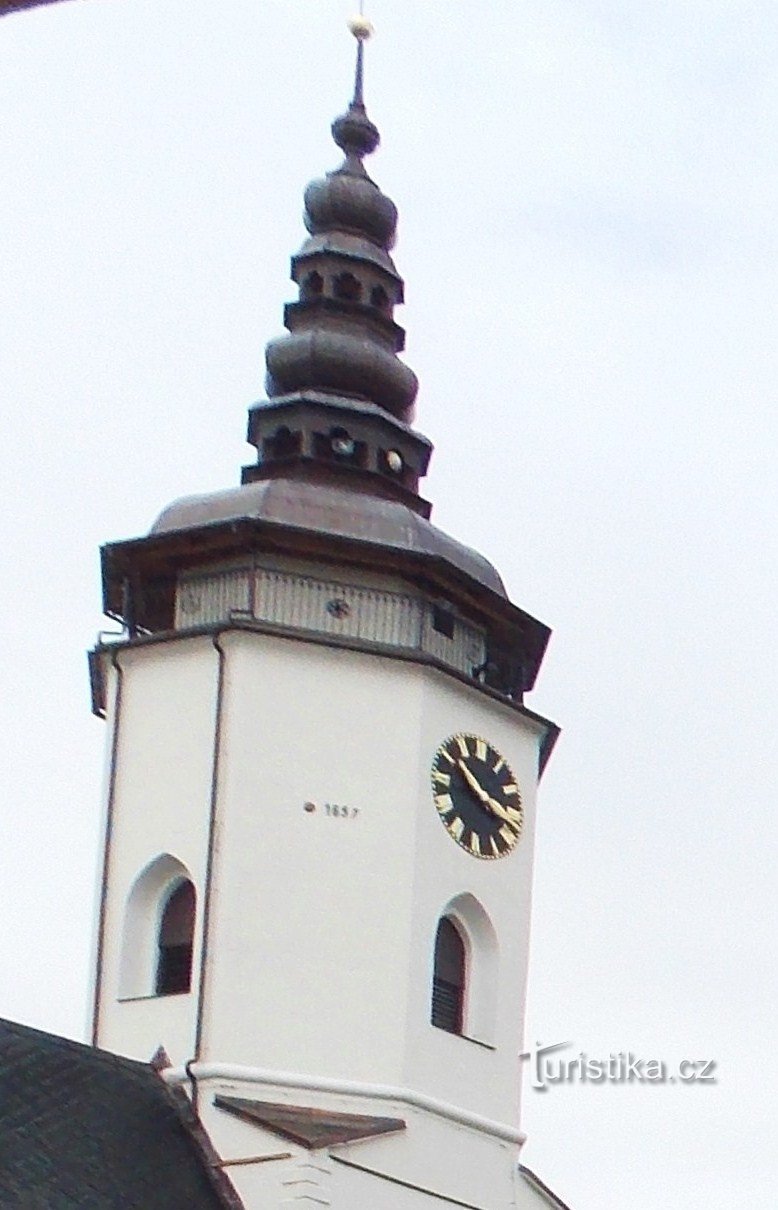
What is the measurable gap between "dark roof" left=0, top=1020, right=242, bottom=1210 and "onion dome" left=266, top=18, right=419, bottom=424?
740cm

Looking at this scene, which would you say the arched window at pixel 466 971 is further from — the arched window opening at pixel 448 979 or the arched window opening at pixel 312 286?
the arched window opening at pixel 312 286

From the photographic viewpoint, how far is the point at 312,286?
930 inches

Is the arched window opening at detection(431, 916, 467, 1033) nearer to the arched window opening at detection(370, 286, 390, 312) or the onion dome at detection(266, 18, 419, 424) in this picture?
the onion dome at detection(266, 18, 419, 424)

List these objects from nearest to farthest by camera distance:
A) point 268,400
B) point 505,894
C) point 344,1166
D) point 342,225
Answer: point 344,1166, point 505,894, point 268,400, point 342,225

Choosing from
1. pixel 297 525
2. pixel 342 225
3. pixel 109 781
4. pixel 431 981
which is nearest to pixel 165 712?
pixel 109 781

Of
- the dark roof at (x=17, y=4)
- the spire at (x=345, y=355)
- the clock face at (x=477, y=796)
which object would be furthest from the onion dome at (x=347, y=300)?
the dark roof at (x=17, y=4)

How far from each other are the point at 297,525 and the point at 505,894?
4105 millimetres

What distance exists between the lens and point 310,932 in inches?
770

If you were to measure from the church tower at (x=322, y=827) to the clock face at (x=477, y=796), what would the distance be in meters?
0.03

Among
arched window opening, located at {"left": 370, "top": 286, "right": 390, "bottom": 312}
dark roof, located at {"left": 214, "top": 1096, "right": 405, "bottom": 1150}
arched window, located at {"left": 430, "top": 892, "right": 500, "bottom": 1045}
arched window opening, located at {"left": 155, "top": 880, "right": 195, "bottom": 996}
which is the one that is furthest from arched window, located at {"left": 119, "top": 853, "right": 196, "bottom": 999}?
arched window opening, located at {"left": 370, "top": 286, "right": 390, "bottom": 312}

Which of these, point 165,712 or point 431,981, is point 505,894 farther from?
point 165,712

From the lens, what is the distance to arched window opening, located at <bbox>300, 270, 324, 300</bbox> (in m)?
23.5

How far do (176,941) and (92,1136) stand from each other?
2424 millimetres

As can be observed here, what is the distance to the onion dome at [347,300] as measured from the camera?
22938 millimetres
